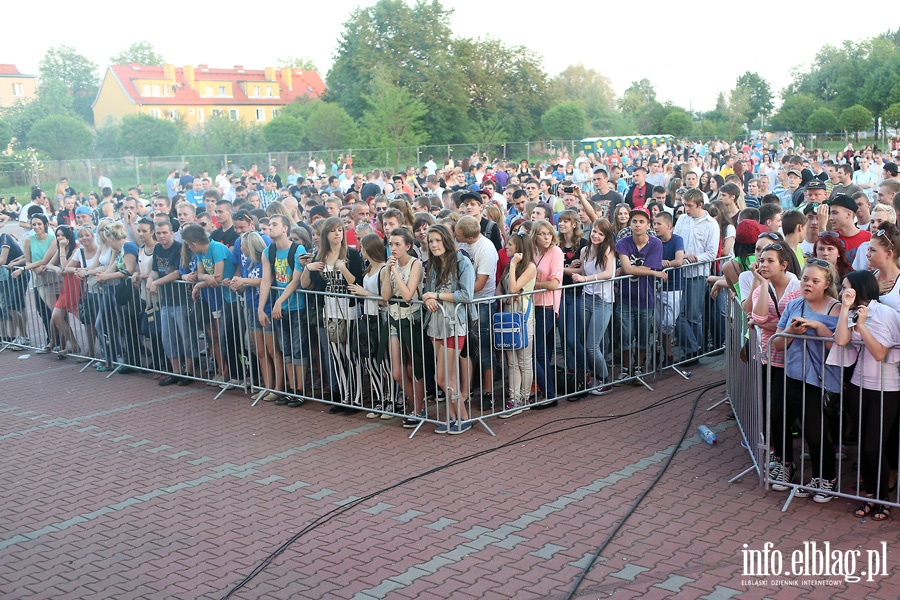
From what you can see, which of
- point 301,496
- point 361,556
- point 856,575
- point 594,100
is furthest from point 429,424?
point 594,100

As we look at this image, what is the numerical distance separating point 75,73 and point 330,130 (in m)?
74.9

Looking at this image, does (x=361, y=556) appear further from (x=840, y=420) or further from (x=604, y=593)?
(x=840, y=420)

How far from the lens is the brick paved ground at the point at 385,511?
200 inches

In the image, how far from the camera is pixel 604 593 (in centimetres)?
479

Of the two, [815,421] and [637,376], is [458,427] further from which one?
[815,421]

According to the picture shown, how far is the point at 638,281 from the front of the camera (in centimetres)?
901

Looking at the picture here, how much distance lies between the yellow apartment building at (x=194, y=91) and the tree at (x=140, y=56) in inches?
1126

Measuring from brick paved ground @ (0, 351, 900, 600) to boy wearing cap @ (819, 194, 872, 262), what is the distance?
6.42 ft

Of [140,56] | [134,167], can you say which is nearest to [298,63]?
[140,56]

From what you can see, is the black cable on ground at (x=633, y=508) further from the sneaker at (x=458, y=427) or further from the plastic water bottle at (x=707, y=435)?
the sneaker at (x=458, y=427)

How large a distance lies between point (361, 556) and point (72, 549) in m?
2.07

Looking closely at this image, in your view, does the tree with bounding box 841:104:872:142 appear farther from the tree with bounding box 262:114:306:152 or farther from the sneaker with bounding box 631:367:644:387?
the sneaker with bounding box 631:367:644:387

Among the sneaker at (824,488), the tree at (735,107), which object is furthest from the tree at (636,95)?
the sneaker at (824,488)

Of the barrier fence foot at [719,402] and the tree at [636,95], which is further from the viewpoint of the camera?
the tree at [636,95]
